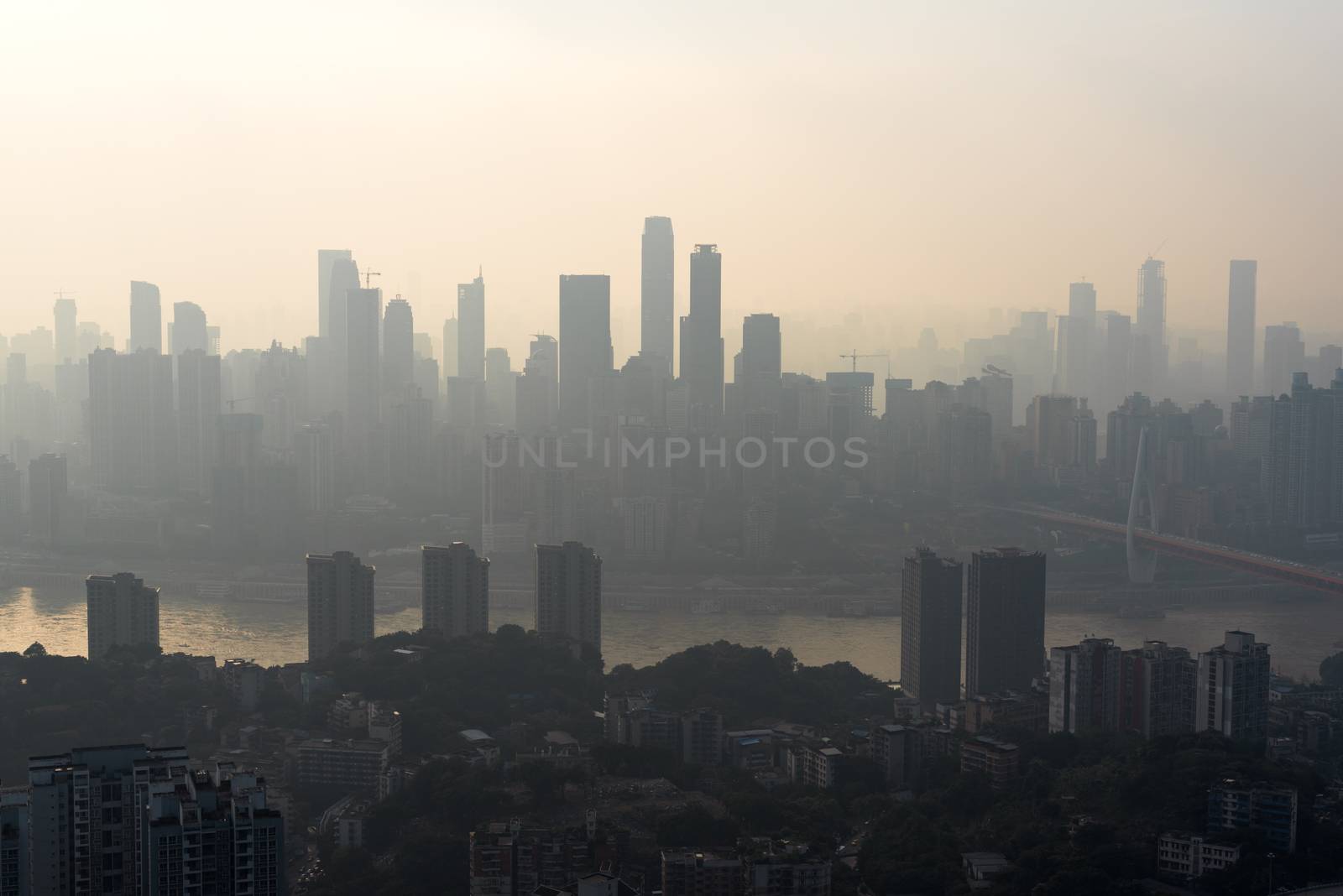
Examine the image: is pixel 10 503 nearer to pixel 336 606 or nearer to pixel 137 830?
pixel 336 606

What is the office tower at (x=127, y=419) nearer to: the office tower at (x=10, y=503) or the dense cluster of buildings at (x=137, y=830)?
the office tower at (x=10, y=503)

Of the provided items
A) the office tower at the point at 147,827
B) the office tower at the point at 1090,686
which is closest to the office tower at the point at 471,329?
the office tower at the point at 1090,686

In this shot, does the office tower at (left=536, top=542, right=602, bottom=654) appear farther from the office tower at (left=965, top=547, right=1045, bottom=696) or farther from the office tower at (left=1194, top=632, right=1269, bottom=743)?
the office tower at (left=1194, top=632, right=1269, bottom=743)

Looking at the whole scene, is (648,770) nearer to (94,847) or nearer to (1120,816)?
(1120,816)

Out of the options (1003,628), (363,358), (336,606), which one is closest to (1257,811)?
(1003,628)

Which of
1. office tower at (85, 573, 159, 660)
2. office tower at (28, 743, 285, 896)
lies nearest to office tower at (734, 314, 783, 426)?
office tower at (85, 573, 159, 660)

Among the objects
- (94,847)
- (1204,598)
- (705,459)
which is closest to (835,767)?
(94,847)
